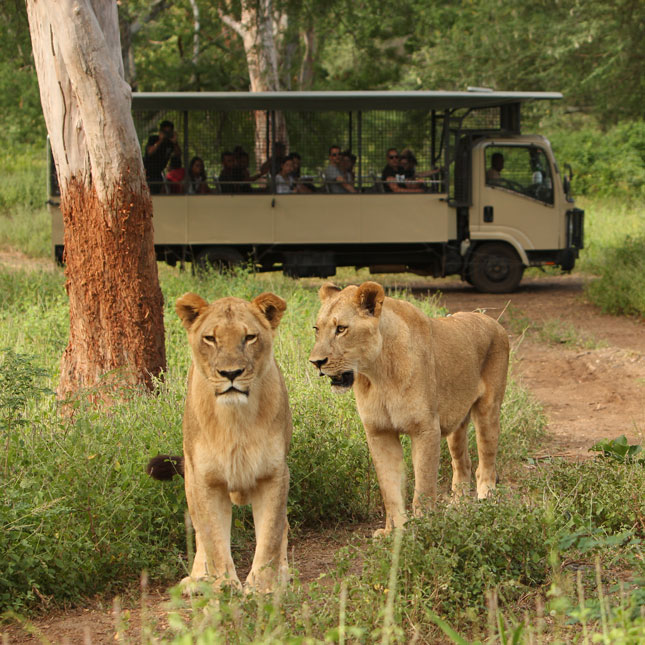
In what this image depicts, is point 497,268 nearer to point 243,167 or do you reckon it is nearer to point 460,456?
point 243,167

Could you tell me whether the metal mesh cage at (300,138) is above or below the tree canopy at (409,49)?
below

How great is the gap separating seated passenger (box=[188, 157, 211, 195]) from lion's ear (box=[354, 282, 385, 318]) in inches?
415

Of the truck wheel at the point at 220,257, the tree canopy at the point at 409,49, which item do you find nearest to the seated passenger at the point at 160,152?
the truck wheel at the point at 220,257

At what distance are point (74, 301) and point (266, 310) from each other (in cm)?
330

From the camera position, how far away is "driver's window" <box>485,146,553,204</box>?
599 inches

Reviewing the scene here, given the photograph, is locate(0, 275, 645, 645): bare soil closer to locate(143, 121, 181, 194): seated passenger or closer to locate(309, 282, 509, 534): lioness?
locate(309, 282, 509, 534): lioness

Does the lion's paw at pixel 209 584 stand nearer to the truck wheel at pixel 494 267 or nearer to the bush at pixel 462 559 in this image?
the bush at pixel 462 559

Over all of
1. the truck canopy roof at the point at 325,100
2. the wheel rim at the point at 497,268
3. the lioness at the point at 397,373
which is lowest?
the wheel rim at the point at 497,268

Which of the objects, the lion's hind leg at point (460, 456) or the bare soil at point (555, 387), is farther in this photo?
the lion's hind leg at point (460, 456)

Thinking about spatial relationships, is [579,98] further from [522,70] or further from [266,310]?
[266,310]

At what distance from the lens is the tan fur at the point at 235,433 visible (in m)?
3.83

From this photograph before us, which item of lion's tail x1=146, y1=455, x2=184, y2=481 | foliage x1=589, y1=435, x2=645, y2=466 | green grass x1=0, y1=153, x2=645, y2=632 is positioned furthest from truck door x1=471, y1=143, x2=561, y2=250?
lion's tail x1=146, y1=455, x2=184, y2=481

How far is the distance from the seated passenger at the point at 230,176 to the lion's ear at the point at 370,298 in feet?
34.7

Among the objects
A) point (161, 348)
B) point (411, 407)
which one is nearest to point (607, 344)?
point (161, 348)
